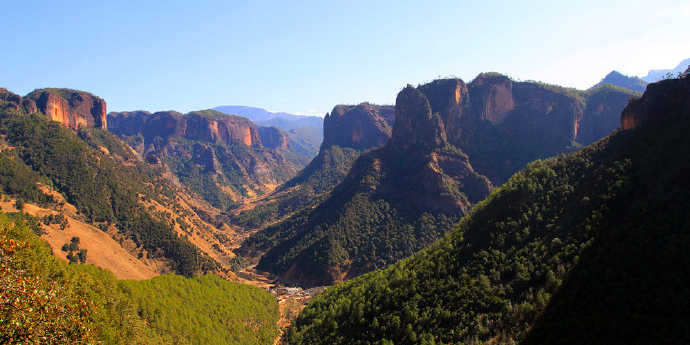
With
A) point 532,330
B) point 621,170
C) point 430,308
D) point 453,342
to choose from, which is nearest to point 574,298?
point 532,330

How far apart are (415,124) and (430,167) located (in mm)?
30035

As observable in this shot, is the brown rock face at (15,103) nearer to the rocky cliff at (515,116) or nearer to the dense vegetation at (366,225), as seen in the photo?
the dense vegetation at (366,225)

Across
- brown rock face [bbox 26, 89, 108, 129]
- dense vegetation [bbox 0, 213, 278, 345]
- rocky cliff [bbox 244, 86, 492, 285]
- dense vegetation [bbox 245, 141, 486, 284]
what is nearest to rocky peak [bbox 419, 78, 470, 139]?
rocky cliff [bbox 244, 86, 492, 285]

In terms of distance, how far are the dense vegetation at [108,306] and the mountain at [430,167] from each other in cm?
4220

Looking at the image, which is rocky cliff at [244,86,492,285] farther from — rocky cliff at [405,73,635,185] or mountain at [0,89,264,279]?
mountain at [0,89,264,279]

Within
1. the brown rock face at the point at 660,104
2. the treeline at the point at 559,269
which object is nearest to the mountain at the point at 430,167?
the treeline at the point at 559,269

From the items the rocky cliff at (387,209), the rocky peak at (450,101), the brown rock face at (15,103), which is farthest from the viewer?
the rocky peak at (450,101)

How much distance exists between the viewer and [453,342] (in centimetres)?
5238

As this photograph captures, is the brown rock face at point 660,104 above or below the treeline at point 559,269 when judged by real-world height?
above

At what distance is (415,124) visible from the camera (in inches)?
6796

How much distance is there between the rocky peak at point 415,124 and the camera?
167 meters

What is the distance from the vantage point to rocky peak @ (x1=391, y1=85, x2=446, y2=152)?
167125mm

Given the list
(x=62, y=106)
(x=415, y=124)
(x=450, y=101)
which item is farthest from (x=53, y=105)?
(x=450, y=101)

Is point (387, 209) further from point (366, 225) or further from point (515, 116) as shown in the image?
point (515, 116)
